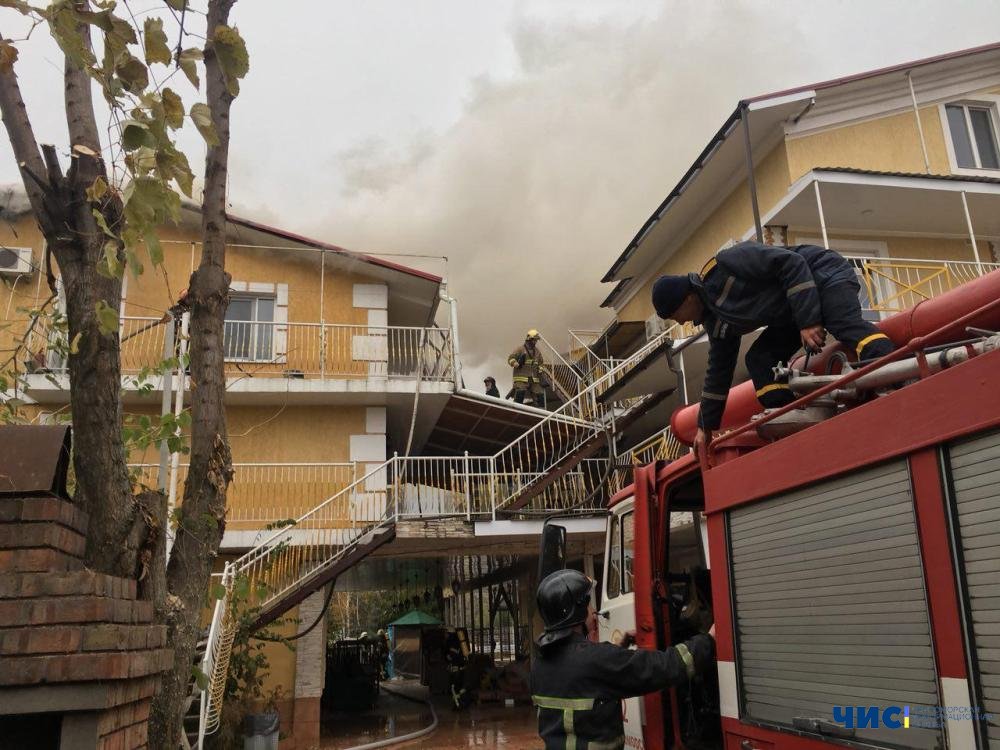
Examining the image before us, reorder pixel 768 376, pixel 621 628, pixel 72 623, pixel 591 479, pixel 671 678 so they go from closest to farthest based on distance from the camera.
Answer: pixel 72 623
pixel 671 678
pixel 768 376
pixel 621 628
pixel 591 479

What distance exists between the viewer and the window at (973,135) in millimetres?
14716

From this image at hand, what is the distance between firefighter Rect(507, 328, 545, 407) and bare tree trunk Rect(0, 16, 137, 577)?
547 inches

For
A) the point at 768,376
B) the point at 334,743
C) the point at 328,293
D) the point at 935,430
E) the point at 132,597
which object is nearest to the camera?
the point at 935,430

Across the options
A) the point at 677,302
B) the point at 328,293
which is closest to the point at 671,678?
the point at 677,302

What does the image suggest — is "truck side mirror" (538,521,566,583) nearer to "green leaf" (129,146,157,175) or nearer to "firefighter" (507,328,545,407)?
"green leaf" (129,146,157,175)

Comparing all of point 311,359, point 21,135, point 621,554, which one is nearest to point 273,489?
point 311,359

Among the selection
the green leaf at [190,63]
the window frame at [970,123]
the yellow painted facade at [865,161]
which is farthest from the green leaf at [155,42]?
the window frame at [970,123]

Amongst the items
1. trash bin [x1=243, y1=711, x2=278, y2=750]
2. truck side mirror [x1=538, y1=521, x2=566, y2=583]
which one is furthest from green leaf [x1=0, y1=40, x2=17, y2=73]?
trash bin [x1=243, y1=711, x2=278, y2=750]

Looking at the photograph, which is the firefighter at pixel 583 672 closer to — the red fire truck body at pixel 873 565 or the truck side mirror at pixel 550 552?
the red fire truck body at pixel 873 565

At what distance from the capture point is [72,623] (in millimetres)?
2639

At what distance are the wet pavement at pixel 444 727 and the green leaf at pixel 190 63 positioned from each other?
1042 cm

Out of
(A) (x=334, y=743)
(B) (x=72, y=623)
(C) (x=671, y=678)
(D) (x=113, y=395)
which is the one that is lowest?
(A) (x=334, y=743)

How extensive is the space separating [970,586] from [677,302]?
2.07 meters

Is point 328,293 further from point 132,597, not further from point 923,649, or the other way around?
point 923,649
